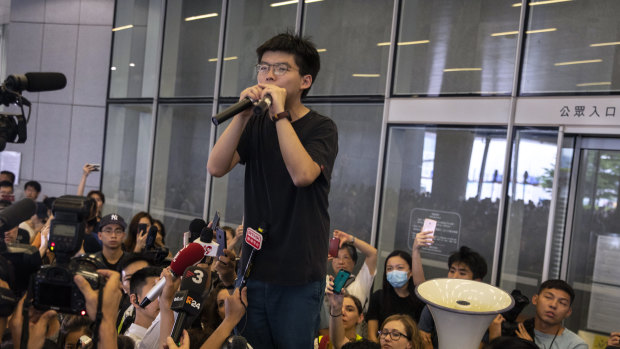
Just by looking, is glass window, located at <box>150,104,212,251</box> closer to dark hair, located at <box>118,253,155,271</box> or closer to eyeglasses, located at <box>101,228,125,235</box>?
eyeglasses, located at <box>101,228,125,235</box>

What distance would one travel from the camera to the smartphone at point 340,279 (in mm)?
2838

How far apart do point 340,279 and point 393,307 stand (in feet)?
4.90

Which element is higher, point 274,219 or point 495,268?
point 274,219

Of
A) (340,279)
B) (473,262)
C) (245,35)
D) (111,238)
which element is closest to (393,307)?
(473,262)

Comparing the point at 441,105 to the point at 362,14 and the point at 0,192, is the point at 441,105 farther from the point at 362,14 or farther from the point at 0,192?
the point at 0,192

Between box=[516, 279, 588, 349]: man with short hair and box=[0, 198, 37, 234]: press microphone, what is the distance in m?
2.89

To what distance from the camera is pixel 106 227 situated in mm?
4543

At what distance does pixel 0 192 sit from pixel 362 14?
4.91 meters

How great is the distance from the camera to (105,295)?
1744mm

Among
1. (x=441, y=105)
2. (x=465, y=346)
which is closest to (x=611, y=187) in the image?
(x=441, y=105)

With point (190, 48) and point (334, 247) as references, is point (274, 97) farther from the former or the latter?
point (190, 48)

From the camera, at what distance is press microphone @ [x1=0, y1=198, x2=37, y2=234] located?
1.59 m

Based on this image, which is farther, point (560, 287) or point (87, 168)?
point (87, 168)

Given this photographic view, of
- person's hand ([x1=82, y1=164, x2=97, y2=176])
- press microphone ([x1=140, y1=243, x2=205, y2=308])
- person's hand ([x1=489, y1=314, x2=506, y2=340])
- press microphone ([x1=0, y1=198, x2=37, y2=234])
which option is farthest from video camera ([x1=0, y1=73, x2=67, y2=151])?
person's hand ([x1=82, y1=164, x2=97, y2=176])
